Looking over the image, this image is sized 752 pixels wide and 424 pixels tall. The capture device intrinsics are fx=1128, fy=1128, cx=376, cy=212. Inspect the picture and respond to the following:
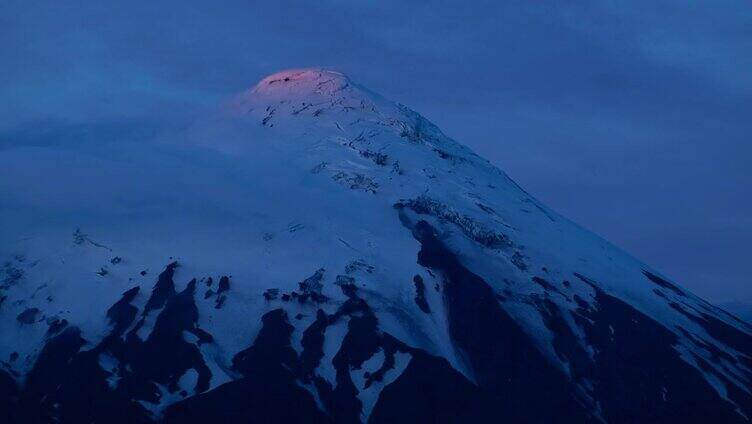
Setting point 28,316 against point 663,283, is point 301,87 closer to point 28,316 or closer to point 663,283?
point 663,283

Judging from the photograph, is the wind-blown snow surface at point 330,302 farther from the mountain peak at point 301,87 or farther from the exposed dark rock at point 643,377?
the mountain peak at point 301,87

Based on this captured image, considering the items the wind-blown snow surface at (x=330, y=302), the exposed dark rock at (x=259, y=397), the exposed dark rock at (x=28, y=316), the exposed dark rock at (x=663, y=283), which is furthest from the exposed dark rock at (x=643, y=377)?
the exposed dark rock at (x=28, y=316)

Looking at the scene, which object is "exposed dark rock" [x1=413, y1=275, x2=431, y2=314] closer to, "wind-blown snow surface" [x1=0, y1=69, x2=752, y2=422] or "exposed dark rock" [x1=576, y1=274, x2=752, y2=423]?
"wind-blown snow surface" [x1=0, y1=69, x2=752, y2=422]

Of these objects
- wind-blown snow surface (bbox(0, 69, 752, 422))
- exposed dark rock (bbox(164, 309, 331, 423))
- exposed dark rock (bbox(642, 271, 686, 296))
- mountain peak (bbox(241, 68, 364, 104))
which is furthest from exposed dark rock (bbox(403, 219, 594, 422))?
mountain peak (bbox(241, 68, 364, 104))

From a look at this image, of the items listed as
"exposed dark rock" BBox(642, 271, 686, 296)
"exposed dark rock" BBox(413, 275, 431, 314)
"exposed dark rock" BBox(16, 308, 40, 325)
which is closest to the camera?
"exposed dark rock" BBox(16, 308, 40, 325)

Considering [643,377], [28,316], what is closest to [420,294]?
[643,377]

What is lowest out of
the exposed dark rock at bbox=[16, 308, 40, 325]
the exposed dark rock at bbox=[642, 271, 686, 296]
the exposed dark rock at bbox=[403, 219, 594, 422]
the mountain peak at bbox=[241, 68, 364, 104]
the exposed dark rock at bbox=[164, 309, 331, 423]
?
the exposed dark rock at bbox=[16, 308, 40, 325]

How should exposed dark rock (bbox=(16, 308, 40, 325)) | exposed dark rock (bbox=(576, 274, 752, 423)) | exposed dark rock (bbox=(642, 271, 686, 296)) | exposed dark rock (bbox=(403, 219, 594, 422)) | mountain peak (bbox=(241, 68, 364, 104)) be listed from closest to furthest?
exposed dark rock (bbox=(403, 219, 594, 422)) < exposed dark rock (bbox=(576, 274, 752, 423)) < exposed dark rock (bbox=(16, 308, 40, 325)) < exposed dark rock (bbox=(642, 271, 686, 296)) < mountain peak (bbox=(241, 68, 364, 104))

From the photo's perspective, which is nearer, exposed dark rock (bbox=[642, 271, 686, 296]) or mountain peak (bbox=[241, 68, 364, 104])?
exposed dark rock (bbox=[642, 271, 686, 296])

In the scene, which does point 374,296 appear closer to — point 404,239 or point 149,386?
point 404,239

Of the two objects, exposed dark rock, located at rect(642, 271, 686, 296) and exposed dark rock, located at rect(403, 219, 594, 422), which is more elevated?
exposed dark rock, located at rect(642, 271, 686, 296)
